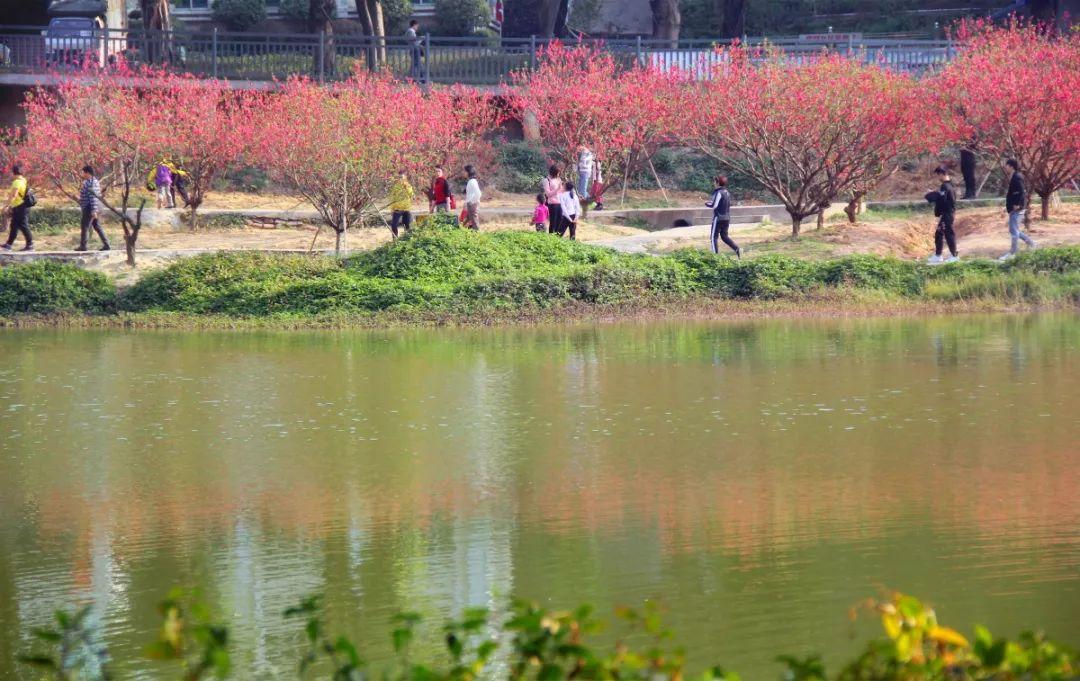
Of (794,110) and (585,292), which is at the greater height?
(794,110)

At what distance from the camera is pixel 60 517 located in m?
11.6

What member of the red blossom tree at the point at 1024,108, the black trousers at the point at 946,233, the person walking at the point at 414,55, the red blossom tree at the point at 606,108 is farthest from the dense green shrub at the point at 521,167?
the black trousers at the point at 946,233

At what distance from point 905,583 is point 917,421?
211 inches

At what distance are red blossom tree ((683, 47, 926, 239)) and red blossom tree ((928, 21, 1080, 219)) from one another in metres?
1.13

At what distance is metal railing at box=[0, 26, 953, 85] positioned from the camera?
3628 cm

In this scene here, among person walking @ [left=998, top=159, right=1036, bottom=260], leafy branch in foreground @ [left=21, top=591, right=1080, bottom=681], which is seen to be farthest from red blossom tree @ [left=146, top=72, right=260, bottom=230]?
leafy branch in foreground @ [left=21, top=591, right=1080, bottom=681]

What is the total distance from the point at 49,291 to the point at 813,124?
44.2 ft

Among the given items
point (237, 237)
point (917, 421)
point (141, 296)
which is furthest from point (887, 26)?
point (917, 421)

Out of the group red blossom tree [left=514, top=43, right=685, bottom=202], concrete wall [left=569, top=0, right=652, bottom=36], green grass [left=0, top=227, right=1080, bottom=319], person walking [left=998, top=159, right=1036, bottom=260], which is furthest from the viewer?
concrete wall [left=569, top=0, right=652, bottom=36]

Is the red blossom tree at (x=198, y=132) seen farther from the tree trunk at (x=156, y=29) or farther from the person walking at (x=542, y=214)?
the person walking at (x=542, y=214)

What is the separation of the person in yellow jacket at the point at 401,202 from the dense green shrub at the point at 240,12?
1924 centimetres

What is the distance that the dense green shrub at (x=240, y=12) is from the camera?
150 ft

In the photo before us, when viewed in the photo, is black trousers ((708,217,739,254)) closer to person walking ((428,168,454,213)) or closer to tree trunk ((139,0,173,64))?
person walking ((428,168,454,213))

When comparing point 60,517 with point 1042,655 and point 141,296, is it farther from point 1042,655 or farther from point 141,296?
point 141,296
